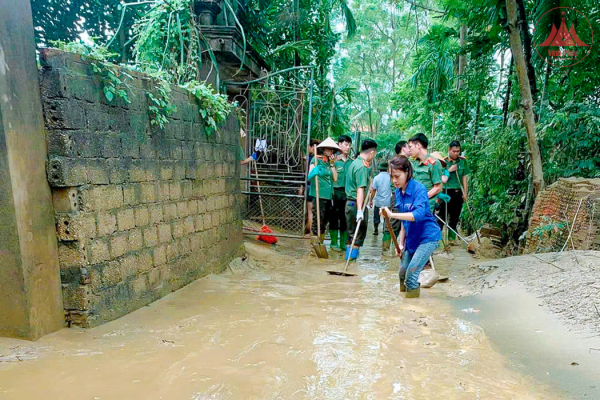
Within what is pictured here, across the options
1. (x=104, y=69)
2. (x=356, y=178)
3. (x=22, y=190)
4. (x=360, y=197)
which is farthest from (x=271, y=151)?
(x=22, y=190)

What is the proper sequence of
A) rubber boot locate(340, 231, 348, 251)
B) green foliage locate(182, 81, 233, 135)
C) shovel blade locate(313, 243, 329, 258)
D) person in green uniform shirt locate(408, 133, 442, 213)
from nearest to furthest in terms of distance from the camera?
green foliage locate(182, 81, 233, 135), person in green uniform shirt locate(408, 133, 442, 213), shovel blade locate(313, 243, 329, 258), rubber boot locate(340, 231, 348, 251)

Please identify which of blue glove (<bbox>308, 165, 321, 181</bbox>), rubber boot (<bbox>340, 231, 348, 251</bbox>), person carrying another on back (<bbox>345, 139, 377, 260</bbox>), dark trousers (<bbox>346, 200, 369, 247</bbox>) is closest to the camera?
person carrying another on back (<bbox>345, 139, 377, 260</bbox>)

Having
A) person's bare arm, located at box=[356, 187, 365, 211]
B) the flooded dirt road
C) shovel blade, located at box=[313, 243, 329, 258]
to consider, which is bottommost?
shovel blade, located at box=[313, 243, 329, 258]

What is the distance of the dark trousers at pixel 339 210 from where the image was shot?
770cm

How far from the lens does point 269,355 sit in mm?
3027

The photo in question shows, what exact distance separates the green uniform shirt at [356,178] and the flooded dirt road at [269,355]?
8.11 feet

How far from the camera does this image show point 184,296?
14.8 ft

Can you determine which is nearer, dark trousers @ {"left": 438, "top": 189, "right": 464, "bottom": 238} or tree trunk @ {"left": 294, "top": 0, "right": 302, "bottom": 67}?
dark trousers @ {"left": 438, "top": 189, "right": 464, "bottom": 238}

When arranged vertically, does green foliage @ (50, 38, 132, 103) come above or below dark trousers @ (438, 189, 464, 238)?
above

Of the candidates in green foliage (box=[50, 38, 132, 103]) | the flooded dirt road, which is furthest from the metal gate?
green foliage (box=[50, 38, 132, 103])

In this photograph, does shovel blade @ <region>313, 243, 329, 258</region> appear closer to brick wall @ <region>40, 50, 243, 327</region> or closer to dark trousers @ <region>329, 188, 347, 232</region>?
dark trousers @ <region>329, 188, 347, 232</region>

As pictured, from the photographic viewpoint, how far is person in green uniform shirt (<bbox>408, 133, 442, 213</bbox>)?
641 cm

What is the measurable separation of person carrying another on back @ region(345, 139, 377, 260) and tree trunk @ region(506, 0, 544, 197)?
2436 millimetres

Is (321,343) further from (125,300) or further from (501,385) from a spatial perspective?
(125,300)
